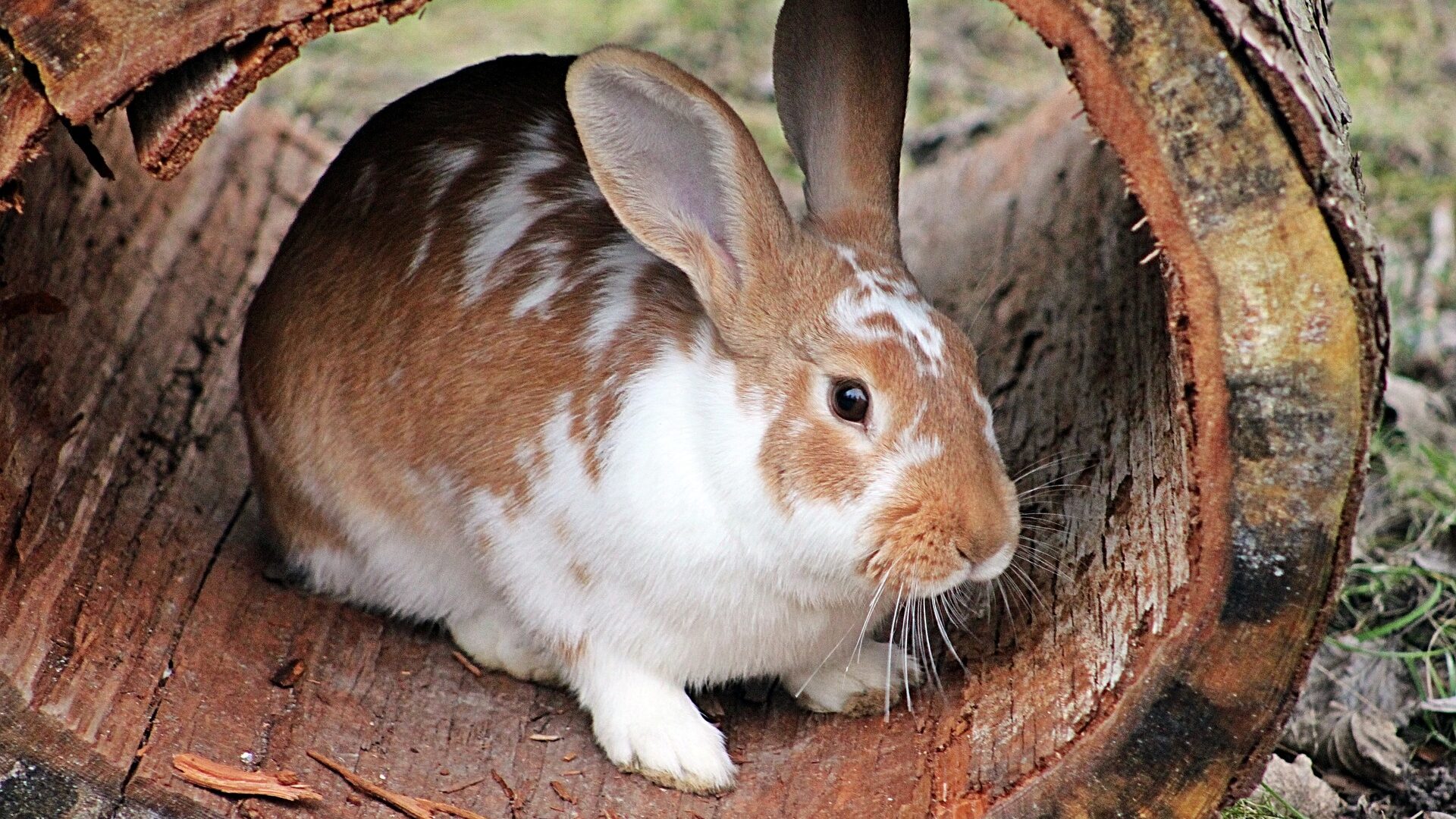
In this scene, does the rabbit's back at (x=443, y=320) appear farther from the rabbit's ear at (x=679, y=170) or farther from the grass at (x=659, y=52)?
the grass at (x=659, y=52)

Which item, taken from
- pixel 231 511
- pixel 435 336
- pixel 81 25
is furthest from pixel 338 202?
pixel 81 25

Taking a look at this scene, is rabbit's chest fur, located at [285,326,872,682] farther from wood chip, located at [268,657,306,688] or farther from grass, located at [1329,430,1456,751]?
grass, located at [1329,430,1456,751]

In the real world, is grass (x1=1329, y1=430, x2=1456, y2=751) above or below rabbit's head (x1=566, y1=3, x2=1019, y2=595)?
below

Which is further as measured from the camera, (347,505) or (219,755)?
(347,505)

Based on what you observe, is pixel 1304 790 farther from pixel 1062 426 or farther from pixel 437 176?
pixel 437 176

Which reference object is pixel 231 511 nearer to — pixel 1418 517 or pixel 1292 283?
pixel 1292 283

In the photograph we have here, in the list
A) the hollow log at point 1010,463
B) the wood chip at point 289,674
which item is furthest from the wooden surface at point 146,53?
the wood chip at point 289,674

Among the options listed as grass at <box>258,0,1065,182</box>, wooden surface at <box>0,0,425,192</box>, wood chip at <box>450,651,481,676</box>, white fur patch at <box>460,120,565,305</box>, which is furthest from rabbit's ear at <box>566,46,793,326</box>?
grass at <box>258,0,1065,182</box>
